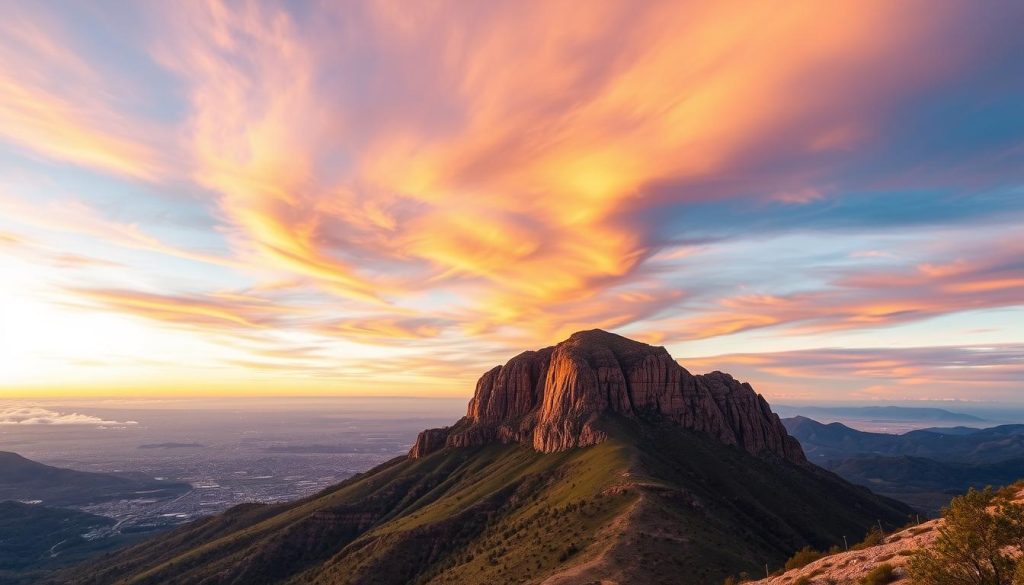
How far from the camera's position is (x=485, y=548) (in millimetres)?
135000

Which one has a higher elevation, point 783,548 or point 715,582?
point 715,582

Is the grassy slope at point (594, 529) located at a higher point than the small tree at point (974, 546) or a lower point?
lower

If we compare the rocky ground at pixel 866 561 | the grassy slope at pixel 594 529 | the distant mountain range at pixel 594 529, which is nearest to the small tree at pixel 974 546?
the rocky ground at pixel 866 561

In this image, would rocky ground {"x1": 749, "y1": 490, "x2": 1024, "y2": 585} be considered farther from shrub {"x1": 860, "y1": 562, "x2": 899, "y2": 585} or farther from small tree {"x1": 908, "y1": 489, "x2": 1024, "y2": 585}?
small tree {"x1": 908, "y1": 489, "x2": 1024, "y2": 585}

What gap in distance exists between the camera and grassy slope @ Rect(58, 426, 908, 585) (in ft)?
311

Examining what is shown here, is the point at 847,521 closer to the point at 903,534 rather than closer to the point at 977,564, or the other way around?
the point at 903,534

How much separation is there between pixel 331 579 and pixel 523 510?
191 ft

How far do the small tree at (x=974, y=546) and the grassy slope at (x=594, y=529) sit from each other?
2213 inches

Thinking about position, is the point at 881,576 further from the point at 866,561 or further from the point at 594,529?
the point at 594,529

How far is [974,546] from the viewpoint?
29.5 m

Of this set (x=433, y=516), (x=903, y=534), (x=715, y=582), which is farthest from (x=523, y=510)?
(x=903, y=534)

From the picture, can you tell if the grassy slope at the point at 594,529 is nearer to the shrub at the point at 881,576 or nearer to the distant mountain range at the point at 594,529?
the distant mountain range at the point at 594,529

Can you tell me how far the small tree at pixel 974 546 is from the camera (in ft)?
95.2

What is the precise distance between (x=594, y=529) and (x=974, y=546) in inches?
3511
